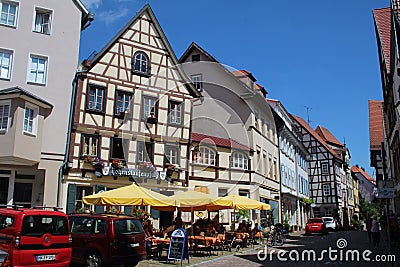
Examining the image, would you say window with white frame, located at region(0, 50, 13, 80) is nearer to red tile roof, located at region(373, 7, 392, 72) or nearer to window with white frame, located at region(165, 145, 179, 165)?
window with white frame, located at region(165, 145, 179, 165)

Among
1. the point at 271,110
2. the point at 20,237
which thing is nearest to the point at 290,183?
the point at 271,110

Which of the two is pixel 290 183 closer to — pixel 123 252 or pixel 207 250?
pixel 207 250

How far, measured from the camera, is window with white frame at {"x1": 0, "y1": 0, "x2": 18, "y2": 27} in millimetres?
20094

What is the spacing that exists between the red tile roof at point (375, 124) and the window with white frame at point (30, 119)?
1420 inches

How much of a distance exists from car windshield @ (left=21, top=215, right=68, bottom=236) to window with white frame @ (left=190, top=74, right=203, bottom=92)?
20296 mm

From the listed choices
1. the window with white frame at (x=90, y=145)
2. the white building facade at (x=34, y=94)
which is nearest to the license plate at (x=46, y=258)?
the white building facade at (x=34, y=94)

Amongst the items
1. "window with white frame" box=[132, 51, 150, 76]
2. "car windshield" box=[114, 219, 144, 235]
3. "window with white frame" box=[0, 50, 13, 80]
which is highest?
"window with white frame" box=[132, 51, 150, 76]

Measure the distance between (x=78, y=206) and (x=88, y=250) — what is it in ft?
29.0

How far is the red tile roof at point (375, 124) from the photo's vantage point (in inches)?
1757

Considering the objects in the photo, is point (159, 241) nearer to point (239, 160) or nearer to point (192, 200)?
point (192, 200)

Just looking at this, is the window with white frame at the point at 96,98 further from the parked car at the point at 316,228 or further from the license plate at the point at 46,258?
the parked car at the point at 316,228

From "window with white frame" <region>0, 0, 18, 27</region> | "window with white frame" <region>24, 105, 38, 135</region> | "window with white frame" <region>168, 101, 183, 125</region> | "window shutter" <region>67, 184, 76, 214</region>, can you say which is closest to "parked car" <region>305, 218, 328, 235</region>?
"window with white frame" <region>168, 101, 183, 125</region>

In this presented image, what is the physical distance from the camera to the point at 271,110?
34000 millimetres

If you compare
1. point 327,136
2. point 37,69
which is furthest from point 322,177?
point 37,69
